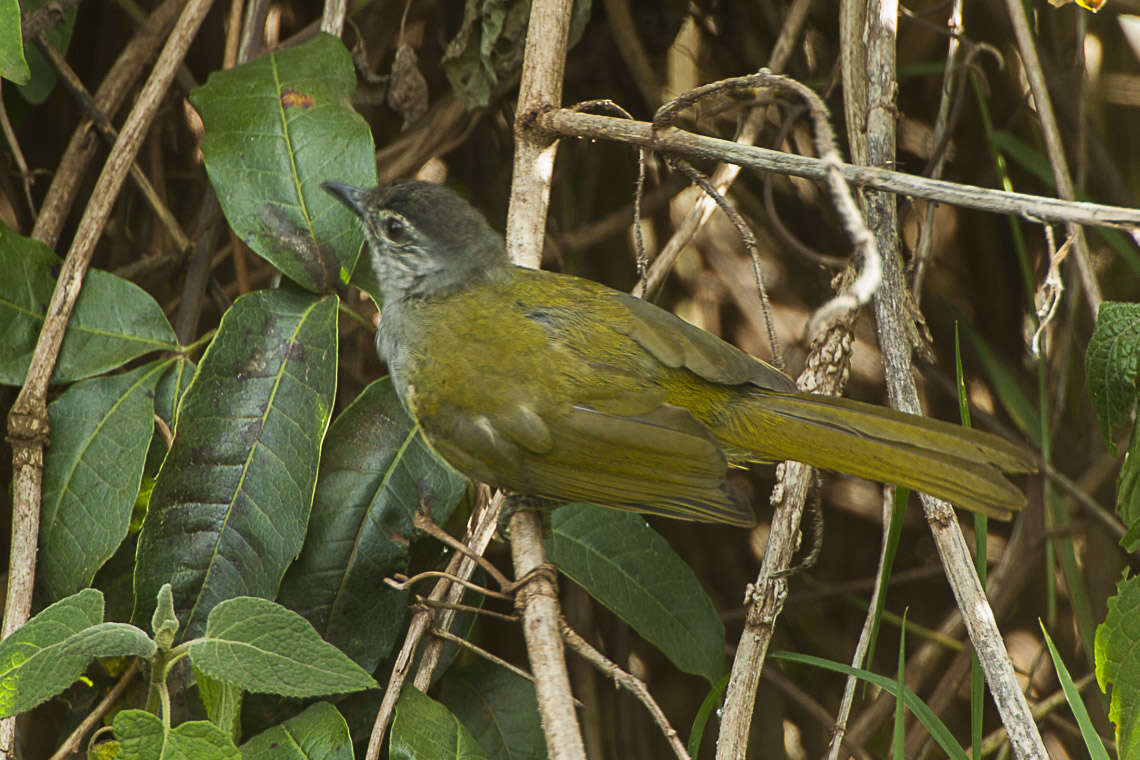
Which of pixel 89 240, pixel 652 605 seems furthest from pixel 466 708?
pixel 89 240

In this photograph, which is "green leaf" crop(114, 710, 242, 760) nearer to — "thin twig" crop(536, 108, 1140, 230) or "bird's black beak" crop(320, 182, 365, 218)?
"bird's black beak" crop(320, 182, 365, 218)

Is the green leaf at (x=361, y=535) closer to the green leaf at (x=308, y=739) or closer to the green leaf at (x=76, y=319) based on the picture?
the green leaf at (x=308, y=739)

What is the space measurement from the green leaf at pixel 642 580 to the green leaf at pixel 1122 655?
89 cm

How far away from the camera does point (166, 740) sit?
1757mm

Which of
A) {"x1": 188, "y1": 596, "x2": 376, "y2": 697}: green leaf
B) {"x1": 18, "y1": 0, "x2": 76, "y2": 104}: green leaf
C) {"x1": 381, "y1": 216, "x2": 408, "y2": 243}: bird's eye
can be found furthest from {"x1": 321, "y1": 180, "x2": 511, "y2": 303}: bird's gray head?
{"x1": 188, "y1": 596, "x2": 376, "y2": 697}: green leaf

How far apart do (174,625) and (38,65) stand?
67.8 inches

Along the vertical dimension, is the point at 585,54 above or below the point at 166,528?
above

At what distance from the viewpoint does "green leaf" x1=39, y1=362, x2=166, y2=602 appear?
2213 millimetres

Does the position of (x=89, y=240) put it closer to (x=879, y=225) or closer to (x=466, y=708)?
(x=466, y=708)

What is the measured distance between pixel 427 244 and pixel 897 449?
126cm

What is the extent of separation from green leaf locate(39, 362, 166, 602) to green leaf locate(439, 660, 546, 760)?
86 cm

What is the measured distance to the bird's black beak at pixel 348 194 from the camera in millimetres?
2465

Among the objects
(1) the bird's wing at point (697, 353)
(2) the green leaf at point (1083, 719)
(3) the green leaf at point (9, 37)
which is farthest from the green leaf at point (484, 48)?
(2) the green leaf at point (1083, 719)

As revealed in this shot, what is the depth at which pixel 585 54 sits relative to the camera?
344cm
